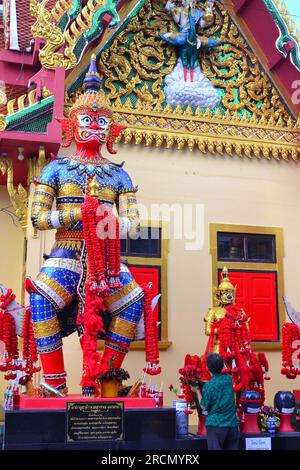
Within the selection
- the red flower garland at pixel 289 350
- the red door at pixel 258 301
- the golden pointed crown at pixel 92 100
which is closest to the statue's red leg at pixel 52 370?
the golden pointed crown at pixel 92 100

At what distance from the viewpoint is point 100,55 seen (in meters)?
6.63

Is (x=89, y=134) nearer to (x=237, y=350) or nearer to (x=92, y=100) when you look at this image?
(x=92, y=100)

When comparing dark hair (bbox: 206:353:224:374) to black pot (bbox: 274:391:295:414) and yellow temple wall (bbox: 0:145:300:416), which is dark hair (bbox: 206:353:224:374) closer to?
black pot (bbox: 274:391:295:414)

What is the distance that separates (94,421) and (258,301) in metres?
3.09

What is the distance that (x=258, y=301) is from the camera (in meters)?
6.68

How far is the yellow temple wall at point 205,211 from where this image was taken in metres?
6.38

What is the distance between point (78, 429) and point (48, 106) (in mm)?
3101

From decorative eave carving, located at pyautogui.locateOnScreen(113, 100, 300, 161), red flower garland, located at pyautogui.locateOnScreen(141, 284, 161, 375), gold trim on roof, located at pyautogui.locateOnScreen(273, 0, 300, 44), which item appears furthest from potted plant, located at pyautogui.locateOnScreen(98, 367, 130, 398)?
gold trim on roof, located at pyautogui.locateOnScreen(273, 0, 300, 44)

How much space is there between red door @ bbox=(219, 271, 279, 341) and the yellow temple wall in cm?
23

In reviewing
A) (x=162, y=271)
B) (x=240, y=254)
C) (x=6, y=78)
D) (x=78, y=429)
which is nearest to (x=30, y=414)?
(x=78, y=429)

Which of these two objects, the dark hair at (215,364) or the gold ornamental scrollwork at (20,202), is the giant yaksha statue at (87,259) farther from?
the gold ornamental scrollwork at (20,202)

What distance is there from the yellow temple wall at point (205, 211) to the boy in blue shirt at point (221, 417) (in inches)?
85.9

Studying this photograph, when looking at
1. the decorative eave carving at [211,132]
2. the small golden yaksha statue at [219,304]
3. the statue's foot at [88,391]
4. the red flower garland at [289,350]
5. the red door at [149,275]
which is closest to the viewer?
the statue's foot at [88,391]

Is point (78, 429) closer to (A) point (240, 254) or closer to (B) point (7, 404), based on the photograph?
(B) point (7, 404)
